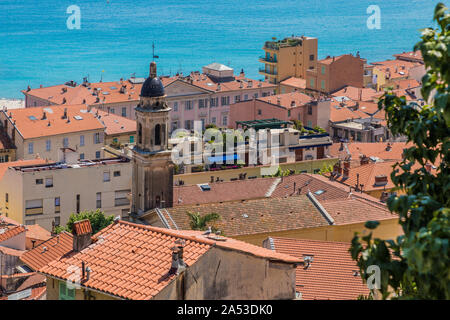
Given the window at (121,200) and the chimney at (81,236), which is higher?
the chimney at (81,236)

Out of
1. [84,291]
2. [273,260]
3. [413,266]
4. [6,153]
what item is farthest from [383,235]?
[6,153]

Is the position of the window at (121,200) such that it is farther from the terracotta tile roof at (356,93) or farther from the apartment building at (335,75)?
the apartment building at (335,75)

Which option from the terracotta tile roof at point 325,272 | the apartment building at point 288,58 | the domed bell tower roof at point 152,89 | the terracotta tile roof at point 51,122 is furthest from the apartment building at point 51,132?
the terracotta tile roof at point 325,272

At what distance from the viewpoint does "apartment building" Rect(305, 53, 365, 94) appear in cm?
8575

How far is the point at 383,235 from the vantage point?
31.0 metres

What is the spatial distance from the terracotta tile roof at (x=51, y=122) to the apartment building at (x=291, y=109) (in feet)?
44.1

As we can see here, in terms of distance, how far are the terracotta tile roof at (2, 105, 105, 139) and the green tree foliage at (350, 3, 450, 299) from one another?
4950 centimetres

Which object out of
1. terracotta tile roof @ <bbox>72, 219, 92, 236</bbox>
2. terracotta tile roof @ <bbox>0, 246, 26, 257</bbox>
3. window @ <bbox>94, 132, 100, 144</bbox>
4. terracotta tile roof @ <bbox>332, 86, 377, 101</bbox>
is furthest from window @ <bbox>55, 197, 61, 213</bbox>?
terracotta tile roof @ <bbox>332, 86, 377, 101</bbox>

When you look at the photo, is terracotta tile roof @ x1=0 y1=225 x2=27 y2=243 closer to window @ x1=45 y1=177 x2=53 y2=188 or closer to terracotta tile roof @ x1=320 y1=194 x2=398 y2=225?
terracotta tile roof @ x1=320 y1=194 x2=398 y2=225

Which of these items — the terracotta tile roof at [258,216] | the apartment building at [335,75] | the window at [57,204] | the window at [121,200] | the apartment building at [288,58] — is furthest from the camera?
the apartment building at [288,58]

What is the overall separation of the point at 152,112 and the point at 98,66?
12430cm

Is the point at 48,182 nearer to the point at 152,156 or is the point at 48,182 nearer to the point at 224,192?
the point at 224,192

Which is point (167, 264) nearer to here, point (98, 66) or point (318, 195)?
point (318, 195)

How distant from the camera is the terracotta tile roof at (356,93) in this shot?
8206 centimetres
